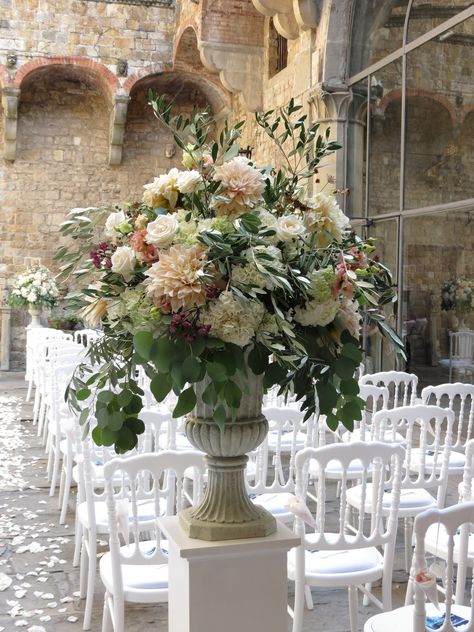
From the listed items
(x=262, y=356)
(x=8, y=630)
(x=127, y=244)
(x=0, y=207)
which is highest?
(x=0, y=207)

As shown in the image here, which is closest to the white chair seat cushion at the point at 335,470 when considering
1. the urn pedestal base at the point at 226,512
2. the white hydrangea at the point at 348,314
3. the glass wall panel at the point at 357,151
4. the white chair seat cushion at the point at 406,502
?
the white chair seat cushion at the point at 406,502

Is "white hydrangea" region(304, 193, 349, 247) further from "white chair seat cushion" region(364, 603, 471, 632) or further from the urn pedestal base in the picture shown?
"white chair seat cushion" region(364, 603, 471, 632)

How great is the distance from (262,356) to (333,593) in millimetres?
2304

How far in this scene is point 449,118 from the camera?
661 cm

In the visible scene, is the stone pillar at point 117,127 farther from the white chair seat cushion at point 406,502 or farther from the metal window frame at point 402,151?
the white chair seat cushion at point 406,502

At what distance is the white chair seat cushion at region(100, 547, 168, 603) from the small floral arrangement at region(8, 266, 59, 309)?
8198 millimetres

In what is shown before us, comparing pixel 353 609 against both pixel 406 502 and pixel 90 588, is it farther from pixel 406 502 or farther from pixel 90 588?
pixel 90 588

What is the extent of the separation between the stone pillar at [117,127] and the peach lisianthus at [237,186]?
10.4 metres

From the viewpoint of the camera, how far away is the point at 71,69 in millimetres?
11688

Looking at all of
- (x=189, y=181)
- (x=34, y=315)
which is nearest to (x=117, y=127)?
(x=34, y=315)

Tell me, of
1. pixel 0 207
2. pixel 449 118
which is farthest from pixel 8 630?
pixel 0 207

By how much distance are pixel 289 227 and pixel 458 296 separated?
5106 mm

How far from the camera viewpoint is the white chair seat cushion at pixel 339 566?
2.71 metres

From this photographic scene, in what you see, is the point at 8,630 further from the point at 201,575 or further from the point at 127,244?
the point at 127,244
